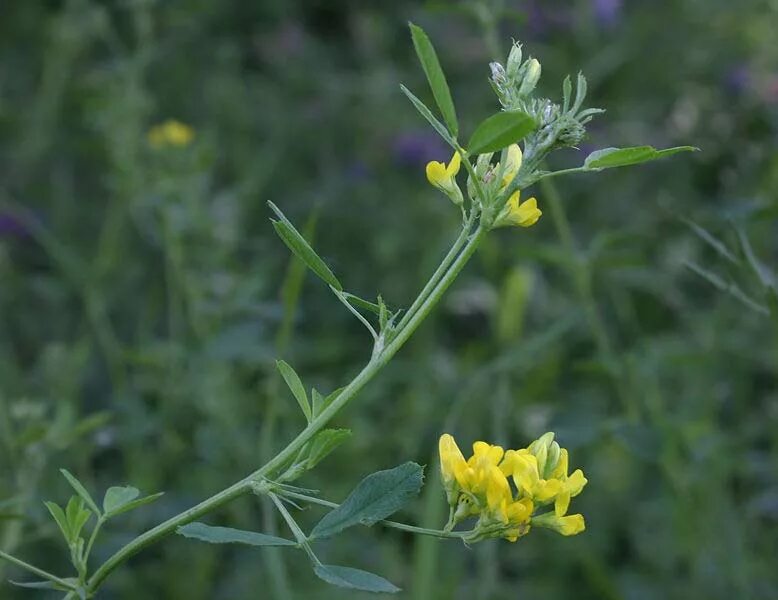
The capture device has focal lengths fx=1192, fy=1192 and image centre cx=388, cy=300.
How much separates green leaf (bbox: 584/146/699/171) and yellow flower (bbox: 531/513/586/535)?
27cm

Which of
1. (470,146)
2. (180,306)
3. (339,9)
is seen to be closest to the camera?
(470,146)

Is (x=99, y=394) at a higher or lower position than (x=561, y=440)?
lower

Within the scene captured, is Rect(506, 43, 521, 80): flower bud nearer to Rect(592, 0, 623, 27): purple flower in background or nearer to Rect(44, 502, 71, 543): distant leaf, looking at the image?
Rect(44, 502, 71, 543): distant leaf

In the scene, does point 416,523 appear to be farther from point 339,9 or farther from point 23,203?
point 339,9

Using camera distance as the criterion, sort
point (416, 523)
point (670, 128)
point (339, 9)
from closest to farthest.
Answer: point (416, 523) < point (670, 128) < point (339, 9)

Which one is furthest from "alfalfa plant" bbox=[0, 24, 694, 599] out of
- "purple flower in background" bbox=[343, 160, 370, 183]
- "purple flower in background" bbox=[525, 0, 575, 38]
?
"purple flower in background" bbox=[525, 0, 575, 38]

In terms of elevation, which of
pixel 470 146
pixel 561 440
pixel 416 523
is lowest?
pixel 416 523

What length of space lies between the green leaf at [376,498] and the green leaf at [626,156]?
0.89 ft

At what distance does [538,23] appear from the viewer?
3.92m

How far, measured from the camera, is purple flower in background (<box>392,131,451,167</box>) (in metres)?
3.38

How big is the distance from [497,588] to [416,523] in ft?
0.74

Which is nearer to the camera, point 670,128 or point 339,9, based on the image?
point 670,128

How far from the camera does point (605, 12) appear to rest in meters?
3.90

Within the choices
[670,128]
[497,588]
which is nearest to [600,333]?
[497,588]
